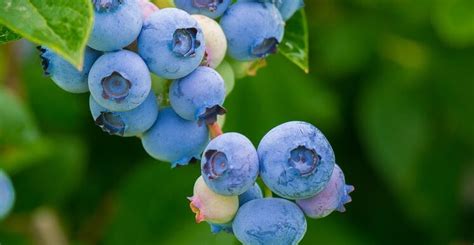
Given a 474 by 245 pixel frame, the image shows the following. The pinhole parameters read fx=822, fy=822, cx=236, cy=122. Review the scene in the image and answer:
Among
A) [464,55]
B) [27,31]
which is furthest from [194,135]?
[464,55]

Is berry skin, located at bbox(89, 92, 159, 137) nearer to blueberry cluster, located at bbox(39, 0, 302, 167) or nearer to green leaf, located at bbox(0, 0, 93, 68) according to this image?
blueberry cluster, located at bbox(39, 0, 302, 167)

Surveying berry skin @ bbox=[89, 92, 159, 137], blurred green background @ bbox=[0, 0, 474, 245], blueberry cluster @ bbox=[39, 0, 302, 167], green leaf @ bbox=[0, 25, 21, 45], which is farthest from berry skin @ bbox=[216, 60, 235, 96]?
blurred green background @ bbox=[0, 0, 474, 245]

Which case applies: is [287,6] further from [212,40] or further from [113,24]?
[113,24]

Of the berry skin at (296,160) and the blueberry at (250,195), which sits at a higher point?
the berry skin at (296,160)

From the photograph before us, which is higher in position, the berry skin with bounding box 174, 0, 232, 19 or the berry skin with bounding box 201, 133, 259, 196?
the berry skin with bounding box 174, 0, 232, 19

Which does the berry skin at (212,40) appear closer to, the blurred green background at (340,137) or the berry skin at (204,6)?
the berry skin at (204,6)

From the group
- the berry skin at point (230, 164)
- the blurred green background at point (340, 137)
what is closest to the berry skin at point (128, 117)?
the berry skin at point (230, 164)

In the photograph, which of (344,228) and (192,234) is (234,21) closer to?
(192,234)
